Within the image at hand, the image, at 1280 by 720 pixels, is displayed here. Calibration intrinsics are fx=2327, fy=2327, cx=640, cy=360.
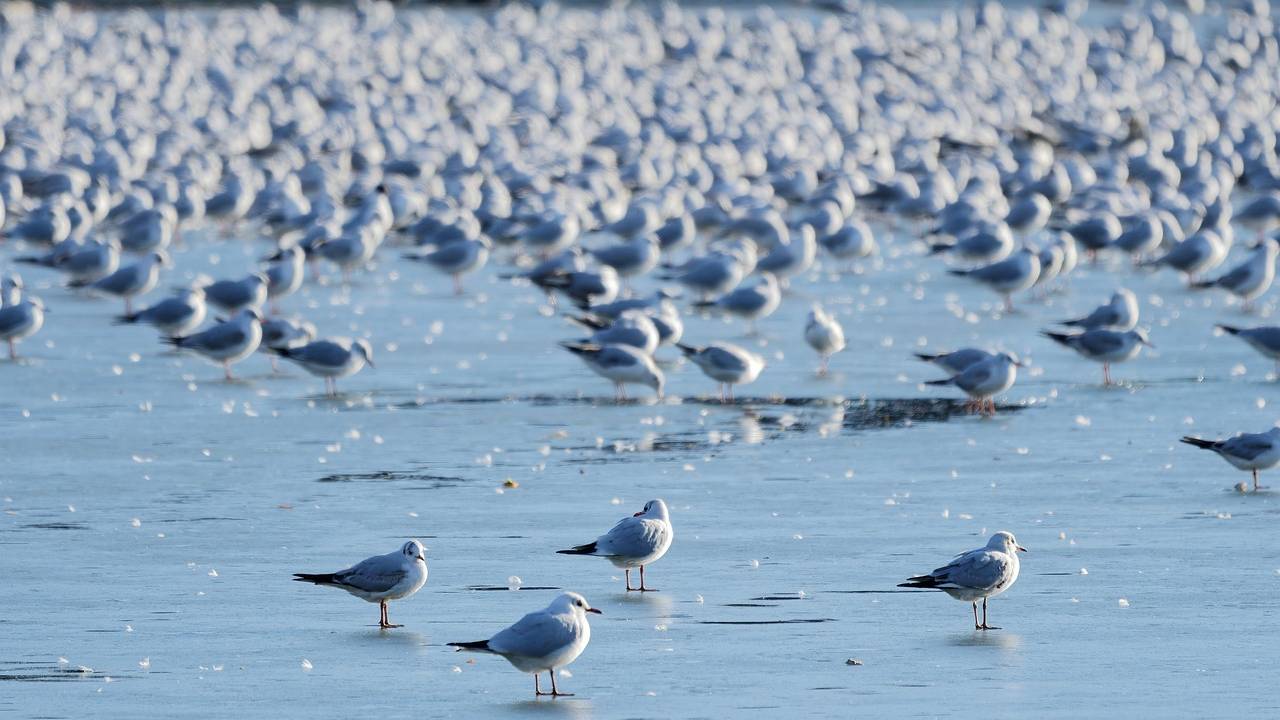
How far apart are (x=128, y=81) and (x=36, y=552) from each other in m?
45.7

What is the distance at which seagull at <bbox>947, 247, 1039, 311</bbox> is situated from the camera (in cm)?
2511

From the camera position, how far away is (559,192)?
33719 millimetres

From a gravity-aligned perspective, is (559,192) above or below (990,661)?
above

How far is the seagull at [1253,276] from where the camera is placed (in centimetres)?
2459

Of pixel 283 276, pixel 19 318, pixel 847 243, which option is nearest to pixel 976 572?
pixel 19 318

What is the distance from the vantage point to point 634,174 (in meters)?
38.9

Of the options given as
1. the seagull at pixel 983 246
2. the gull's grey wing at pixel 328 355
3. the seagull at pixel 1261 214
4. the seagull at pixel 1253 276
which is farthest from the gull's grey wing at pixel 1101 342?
the seagull at pixel 1261 214

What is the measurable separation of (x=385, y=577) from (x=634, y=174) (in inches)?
1094

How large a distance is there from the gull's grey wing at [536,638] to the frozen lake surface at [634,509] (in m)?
0.25

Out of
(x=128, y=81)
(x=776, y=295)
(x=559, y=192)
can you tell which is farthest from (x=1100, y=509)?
(x=128, y=81)

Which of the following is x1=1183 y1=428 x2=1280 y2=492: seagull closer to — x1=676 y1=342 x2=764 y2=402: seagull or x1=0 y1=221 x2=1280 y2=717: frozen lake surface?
x1=0 y1=221 x2=1280 y2=717: frozen lake surface

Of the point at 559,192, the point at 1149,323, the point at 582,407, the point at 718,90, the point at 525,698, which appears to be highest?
the point at 718,90

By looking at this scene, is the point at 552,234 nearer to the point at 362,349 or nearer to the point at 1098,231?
the point at 1098,231

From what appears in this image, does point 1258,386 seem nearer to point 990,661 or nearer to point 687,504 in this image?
point 687,504
